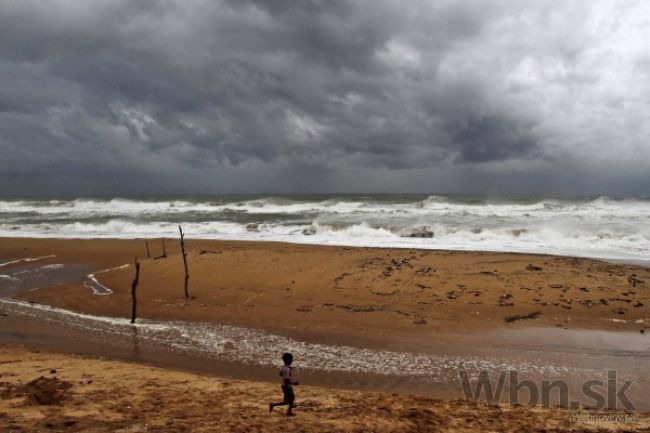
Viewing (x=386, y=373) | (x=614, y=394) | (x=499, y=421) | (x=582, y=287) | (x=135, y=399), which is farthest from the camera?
(x=582, y=287)

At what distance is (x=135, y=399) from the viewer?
5.96 m

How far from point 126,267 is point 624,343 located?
17.8m

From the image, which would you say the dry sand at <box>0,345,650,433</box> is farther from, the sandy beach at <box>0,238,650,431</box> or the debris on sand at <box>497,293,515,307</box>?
the debris on sand at <box>497,293,515,307</box>

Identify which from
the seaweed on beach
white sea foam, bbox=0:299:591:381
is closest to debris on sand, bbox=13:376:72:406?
white sea foam, bbox=0:299:591:381

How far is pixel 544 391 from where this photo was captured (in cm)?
678

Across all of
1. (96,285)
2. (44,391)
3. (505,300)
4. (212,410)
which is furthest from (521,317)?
(96,285)

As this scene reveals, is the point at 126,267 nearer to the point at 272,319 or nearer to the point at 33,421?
the point at 272,319

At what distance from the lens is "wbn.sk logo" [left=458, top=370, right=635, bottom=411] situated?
6.34m

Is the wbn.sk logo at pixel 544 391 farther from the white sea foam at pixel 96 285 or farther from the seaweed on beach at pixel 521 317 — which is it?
the white sea foam at pixel 96 285

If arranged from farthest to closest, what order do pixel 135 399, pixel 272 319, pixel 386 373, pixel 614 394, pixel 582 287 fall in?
pixel 582 287, pixel 272 319, pixel 386 373, pixel 614 394, pixel 135 399

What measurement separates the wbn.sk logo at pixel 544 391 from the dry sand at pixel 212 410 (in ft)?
1.89

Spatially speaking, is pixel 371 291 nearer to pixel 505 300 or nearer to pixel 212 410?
pixel 505 300

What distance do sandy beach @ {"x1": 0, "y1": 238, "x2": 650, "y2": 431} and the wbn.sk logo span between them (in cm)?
20

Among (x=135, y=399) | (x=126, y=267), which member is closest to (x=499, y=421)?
(x=135, y=399)
